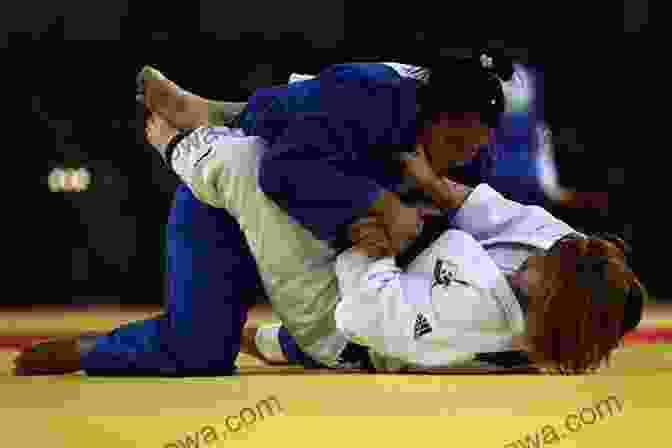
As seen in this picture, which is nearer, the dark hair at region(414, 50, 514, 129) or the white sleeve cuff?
the dark hair at region(414, 50, 514, 129)

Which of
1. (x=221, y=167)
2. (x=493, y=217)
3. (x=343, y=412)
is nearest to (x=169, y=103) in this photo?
(x=221, y=167)

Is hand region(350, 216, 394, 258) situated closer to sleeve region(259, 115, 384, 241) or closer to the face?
sleeve region(259, 115, 384, 241)

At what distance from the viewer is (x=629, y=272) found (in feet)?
7.75

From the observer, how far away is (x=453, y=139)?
2.56 metres

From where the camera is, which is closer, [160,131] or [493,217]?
[493,217]

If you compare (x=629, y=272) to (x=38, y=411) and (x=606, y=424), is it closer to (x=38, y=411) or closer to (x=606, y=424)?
(x=606, y=424)

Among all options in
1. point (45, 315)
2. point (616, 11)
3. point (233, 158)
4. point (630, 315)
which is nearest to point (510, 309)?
point (630, 315)

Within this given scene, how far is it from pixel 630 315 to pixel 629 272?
0.09 metres

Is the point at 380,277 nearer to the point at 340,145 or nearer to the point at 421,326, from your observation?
the point at 421,326

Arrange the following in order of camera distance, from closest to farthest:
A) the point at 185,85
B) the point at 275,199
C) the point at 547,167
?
the point at 275,199
the point at 547,167
the point at 185,85

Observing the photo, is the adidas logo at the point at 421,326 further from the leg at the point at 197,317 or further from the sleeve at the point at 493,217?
the leg at the point at 197,317

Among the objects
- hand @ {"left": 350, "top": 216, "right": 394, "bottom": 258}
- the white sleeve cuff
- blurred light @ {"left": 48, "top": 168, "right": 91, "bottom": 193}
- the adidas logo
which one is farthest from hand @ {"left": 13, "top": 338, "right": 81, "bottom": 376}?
blurred light @ {"left": 48, "top": 168, "right": 91, "bottom": 193}

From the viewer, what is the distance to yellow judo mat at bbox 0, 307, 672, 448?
1.67m

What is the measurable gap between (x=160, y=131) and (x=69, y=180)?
14.8 ft
